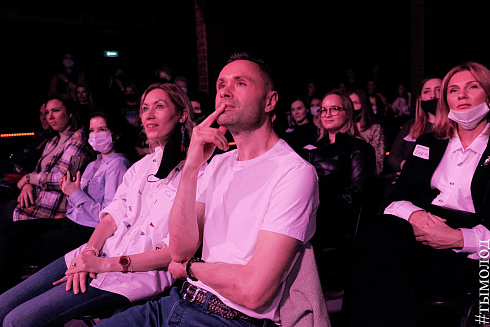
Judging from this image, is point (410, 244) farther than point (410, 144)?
No

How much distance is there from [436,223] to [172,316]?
123cm

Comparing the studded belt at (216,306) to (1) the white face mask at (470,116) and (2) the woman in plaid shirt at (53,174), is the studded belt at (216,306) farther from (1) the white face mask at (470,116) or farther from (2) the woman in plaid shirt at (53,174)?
(2) the woman in plaid shirt at (53,174)

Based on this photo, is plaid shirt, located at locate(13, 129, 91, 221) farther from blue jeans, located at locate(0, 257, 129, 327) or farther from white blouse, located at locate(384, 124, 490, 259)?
white blouse, located at locate(384, 124, 490, 259)

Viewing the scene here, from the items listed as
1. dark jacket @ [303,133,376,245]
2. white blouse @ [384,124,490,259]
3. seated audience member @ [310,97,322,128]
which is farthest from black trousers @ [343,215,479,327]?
seated audience member @ [310,97,322,128]

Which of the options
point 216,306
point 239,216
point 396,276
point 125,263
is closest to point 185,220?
point 239,216

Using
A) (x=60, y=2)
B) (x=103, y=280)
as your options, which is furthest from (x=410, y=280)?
(x=60, y=2)

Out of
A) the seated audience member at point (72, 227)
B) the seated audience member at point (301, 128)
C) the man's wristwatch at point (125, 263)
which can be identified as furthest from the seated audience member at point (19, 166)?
the seated audience member at point (301, 128)

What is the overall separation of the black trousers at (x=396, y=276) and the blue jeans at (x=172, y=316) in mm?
583

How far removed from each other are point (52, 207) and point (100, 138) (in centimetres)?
76

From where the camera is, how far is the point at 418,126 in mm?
3746

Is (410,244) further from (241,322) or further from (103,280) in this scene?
(103,280)

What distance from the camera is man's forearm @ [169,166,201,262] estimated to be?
156 centimetres

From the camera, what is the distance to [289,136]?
5.36 metres

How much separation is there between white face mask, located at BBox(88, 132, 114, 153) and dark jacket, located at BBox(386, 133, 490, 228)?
6.06 feet
